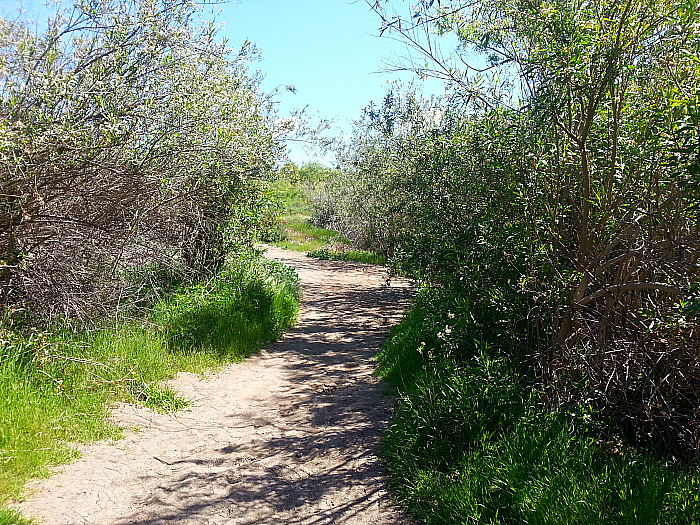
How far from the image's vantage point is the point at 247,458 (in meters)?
5.20

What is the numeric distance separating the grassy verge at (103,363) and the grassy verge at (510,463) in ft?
8.67

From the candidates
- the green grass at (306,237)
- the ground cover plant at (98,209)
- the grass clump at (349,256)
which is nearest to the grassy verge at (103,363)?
the ground cover plant at (98,209)

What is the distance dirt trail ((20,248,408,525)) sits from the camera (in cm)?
421

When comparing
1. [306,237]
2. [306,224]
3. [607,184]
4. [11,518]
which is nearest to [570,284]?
[607,184]

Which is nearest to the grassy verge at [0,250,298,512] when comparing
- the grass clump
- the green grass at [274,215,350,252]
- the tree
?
the tree

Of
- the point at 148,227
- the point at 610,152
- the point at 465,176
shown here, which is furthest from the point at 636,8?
the point at 148,227

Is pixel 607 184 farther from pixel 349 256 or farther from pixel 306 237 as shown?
pixel 306 237

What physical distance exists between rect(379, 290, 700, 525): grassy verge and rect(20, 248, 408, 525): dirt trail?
36cm

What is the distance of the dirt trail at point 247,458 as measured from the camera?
13.8ft

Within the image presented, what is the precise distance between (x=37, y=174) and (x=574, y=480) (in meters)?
5.14

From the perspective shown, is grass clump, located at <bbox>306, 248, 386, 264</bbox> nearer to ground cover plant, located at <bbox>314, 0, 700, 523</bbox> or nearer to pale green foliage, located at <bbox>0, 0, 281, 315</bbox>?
pale green foliage, located at <bbox>0, 0, 281, 315</bbox>

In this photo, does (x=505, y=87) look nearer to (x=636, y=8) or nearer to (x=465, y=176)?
(x=465, y=176)

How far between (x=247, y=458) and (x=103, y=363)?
210 centimetres

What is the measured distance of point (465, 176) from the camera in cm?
621
